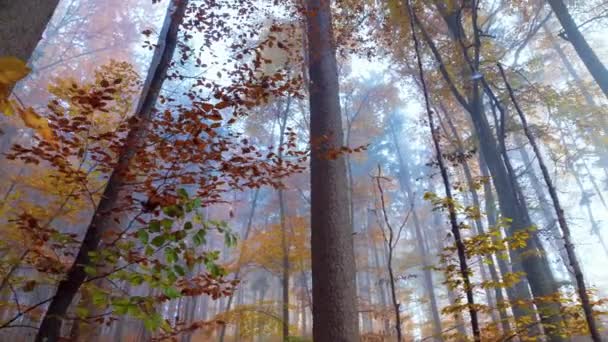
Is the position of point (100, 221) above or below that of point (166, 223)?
above

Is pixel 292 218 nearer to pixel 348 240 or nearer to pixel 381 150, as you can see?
pixel 348 240

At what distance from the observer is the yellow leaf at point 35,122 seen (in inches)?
27.7

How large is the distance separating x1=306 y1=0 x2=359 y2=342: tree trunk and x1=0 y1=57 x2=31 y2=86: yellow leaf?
3.04m

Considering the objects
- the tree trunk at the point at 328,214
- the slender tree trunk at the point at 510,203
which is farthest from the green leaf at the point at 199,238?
the slender tree trunk at the point at 510,203

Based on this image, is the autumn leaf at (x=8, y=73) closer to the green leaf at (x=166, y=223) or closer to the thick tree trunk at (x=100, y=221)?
the green leaf at (x=166, y=223)

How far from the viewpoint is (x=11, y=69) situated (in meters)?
0.67

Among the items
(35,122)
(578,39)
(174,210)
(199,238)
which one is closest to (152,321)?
(199,238)

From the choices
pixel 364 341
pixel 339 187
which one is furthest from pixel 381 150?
pixel 339 187

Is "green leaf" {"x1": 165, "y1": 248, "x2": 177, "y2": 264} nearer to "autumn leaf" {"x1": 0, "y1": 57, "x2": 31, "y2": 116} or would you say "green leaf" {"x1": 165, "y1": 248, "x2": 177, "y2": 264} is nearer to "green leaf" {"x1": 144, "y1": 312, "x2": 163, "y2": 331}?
"green leaf" {"x1": 144, "y1": 312, "x2": 163, "y2": 331}

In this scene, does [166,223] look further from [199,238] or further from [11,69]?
[11,69]

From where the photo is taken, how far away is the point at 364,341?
9.51 metres

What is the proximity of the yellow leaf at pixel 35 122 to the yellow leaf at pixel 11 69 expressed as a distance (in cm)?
7

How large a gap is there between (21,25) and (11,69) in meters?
1.52

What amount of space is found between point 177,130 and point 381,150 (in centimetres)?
2410
